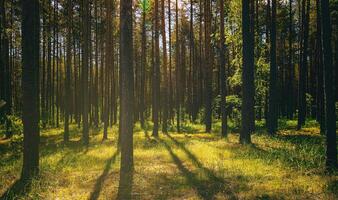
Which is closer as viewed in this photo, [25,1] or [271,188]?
[271,188]

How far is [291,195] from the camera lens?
736 centimetres

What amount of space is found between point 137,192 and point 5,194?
10.8 ft

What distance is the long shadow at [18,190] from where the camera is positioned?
8406mm

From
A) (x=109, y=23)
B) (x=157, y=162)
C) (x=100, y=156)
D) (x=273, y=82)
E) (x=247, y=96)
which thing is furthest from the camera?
(x=109, y=23)

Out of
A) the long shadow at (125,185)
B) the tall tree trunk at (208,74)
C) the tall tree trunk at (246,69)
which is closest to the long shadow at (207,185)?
the long shadow at (125,185)

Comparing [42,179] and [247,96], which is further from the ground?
[247,96]

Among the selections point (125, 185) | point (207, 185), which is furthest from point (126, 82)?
point (207, 185)

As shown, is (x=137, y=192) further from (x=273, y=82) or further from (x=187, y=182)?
(x=273, y=82)

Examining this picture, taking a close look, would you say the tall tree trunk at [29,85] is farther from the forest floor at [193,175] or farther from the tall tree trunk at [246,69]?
the tall tree trunk at [246,69]

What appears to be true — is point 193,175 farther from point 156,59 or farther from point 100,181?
point 156,59

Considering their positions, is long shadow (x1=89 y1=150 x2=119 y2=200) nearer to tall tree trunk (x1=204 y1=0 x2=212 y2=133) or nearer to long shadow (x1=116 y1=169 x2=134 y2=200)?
long shadow (x1=116 y1=169 x2=134 y2=200)

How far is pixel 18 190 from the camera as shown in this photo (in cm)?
895

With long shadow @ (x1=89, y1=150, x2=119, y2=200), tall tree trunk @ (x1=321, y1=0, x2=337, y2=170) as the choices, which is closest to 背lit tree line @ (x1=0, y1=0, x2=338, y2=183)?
tall tree trunk @ (x1=321, y1=0, x2=337, y2=170)

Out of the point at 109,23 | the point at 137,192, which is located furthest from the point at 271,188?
the point at 109,23
